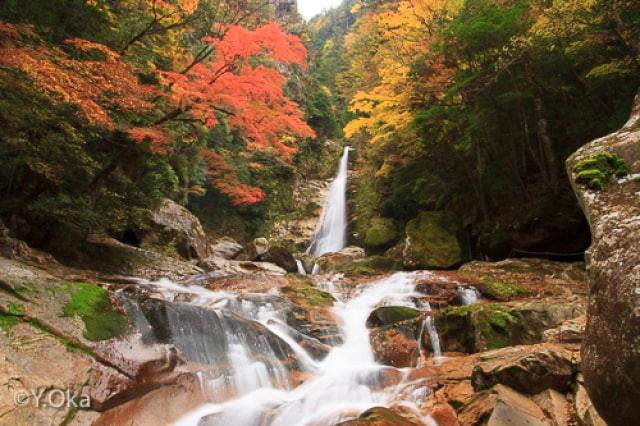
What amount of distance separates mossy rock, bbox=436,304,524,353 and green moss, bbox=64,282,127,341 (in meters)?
5.05

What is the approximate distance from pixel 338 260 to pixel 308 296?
7.88m

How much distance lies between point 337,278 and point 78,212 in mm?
7389

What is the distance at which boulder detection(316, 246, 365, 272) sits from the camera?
16812mm

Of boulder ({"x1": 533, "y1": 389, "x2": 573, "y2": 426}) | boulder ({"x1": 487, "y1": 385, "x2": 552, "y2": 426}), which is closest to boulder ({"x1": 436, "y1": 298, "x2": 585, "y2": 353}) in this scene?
boulder ({"x1": 533, "y1": 389, "x2": 573, "y2": 426})

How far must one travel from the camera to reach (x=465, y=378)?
4914 millimetres

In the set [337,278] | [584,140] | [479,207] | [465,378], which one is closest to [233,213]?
[337,278]

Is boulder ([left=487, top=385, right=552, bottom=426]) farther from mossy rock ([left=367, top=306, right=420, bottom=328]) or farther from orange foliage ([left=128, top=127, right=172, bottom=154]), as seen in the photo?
orange foliage ([left=128, top=127, right=172, bottom=154])

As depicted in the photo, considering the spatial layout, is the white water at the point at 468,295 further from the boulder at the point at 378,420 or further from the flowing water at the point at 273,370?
the boulder at the point at 378,420

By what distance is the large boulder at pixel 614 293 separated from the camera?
2.86m

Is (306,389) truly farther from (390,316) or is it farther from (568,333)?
(568,333)

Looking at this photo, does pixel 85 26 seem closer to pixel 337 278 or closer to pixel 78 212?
pixel 78 212

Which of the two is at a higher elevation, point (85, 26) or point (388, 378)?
point (85, 26)

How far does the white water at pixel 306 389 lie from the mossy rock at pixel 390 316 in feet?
1.49

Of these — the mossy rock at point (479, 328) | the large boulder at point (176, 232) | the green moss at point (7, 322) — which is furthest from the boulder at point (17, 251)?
the mossy rock at point (479, 328)
